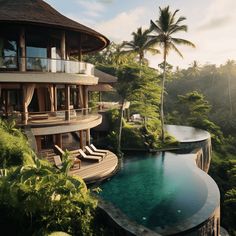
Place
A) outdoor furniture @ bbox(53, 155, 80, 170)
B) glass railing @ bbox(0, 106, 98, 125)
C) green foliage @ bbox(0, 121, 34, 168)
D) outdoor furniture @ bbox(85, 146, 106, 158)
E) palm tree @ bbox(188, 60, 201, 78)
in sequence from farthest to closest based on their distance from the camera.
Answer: palm tree @ bbox(188, 60, 201, 78) < outdoor furniture @ bbox(85, 146, 106, 158) < glass railing @ bbox(0, 106, 98, 125) < outdoor furniture @ bbox(53, 155, 80, 170) < green foliage @ bbox(0, 121, 34, 168)

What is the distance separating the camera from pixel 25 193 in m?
9.97

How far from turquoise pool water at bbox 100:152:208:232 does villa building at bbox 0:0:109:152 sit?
555 centimetres

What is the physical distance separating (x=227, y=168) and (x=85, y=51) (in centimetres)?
2165

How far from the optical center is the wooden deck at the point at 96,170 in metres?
17.9

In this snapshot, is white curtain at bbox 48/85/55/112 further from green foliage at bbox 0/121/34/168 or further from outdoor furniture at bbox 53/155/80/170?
green foliage at bbox 0/121/34/168

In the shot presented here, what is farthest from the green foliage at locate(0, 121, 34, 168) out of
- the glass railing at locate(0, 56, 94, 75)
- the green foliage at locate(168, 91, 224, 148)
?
the green foliage at locate(168, 91, 224, 148)

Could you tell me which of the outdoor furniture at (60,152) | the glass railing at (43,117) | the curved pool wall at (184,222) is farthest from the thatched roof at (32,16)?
the curved pool wall at (184,222)

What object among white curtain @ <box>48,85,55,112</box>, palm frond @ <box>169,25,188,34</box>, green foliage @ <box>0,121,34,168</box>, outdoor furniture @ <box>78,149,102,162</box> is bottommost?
outdoor furniture @ <box>78,149,102,162</box>

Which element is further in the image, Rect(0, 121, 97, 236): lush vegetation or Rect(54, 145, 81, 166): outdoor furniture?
Rect(54, 145, 81, 166): outdoor furniture

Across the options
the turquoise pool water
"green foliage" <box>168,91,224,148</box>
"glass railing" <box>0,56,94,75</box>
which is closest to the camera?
the turquoise pool water

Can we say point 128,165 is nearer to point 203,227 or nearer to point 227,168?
point 203,227

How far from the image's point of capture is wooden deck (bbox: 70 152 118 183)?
58.6 ft

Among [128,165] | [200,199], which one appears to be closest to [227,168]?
[128,165]

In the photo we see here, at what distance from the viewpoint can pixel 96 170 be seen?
19.0 m
